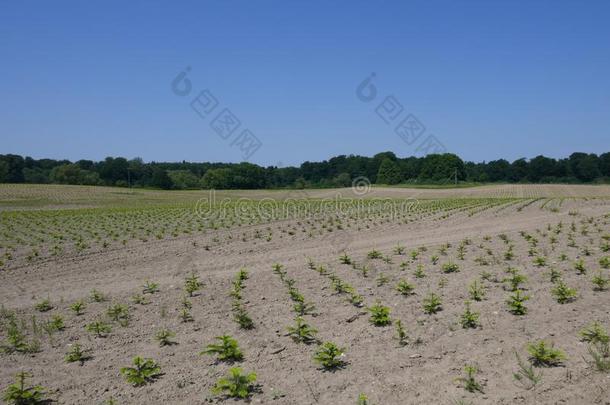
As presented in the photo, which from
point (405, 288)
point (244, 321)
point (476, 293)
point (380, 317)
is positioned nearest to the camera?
point (380, 317)

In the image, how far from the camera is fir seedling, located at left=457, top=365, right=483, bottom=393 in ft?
16.5

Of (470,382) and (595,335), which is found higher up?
(595,335)

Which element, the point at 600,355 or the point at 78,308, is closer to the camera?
the point at 600,355

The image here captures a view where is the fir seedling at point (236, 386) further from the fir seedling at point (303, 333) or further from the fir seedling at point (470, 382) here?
→ the fir seedling at point (470, 382)

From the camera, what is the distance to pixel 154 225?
88.7ft

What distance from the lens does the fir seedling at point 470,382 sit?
5016 millimetres

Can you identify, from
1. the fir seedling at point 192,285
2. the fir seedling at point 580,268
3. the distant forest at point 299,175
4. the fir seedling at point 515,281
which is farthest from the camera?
the distant forest at point 299,175

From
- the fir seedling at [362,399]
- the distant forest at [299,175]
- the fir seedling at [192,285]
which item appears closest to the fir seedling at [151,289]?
the fir seedling at [192,285]

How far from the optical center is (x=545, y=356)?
5383mm

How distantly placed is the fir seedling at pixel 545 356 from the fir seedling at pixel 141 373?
4823 mm

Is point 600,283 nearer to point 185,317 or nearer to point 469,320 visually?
point 469,320

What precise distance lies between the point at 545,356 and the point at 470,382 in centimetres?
111

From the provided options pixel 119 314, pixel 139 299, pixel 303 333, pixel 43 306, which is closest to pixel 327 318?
pixel 303 333

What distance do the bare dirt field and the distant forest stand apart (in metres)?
→ 95.6
